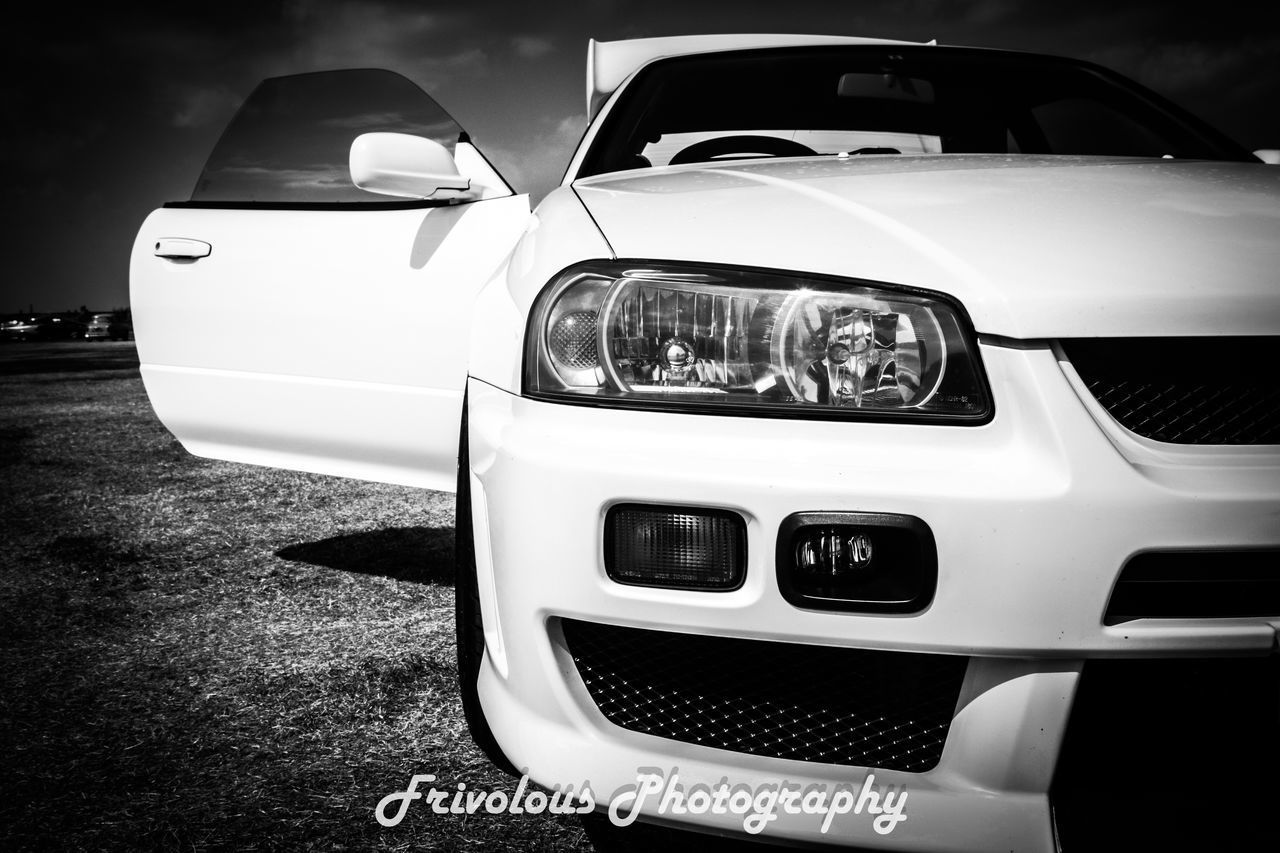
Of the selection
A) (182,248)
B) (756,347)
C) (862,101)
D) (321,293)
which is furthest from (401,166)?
(862,101)

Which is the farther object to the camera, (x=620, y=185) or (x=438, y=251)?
(x=438, y=251)

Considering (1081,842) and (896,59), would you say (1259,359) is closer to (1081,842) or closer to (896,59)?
(1081,842)

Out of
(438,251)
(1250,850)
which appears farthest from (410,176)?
(1250,850)

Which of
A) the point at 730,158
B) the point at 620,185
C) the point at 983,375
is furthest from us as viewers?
the point at 730,158

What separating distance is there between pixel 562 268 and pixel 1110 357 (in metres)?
0.68

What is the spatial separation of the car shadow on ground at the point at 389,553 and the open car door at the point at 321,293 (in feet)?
2.14

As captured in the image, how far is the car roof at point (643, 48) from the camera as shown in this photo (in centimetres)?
253

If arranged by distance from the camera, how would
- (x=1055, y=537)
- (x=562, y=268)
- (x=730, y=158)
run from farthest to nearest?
(x=730, y=158) → (x=562, y=268) → (x=1055, y=537)

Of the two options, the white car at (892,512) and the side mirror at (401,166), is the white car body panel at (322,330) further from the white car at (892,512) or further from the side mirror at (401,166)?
the white car at (892,512)

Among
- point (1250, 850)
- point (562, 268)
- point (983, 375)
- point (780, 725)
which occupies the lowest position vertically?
point (1250, 850)

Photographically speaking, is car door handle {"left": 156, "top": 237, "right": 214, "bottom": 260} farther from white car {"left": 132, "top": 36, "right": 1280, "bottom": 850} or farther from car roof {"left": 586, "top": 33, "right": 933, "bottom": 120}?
white car {"left": 132, "top": 36, "right": 1280, "bottom": 850}

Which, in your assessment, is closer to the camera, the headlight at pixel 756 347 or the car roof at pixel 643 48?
the headlight at pixel 756 347

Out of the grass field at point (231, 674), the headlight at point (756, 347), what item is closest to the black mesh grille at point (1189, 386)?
the headlight at point (756, 347)

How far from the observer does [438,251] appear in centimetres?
208
